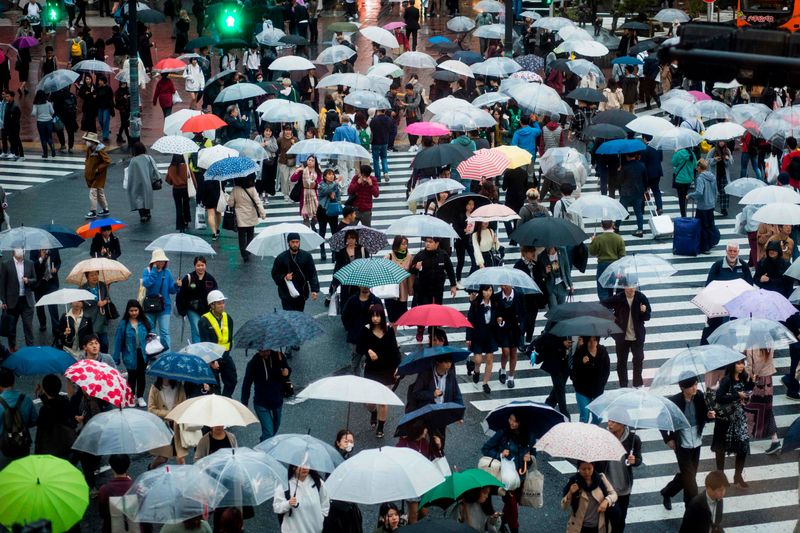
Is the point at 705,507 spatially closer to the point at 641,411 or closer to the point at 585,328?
the point at 641,411

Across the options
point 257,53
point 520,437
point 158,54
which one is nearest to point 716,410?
point 520,437

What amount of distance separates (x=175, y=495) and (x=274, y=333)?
11.8 ft

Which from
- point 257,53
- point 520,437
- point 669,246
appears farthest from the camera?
point 257,53

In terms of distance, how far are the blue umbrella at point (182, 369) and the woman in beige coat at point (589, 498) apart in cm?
403

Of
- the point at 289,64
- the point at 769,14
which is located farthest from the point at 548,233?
the point at 289,64

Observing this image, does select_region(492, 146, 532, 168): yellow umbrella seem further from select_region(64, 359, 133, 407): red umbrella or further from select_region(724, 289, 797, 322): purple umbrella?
select_region(64, 359, 133, 407): red umbrella

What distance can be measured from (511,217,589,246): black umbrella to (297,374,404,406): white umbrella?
16.5 ft

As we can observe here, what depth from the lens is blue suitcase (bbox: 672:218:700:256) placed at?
22547mm

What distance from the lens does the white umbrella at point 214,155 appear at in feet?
74.2

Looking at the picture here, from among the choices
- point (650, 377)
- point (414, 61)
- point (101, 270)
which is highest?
point (414, 61)

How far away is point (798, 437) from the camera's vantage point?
42.0 feet

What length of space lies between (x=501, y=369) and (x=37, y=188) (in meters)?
13.4

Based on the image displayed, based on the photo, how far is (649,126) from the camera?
24.0 m

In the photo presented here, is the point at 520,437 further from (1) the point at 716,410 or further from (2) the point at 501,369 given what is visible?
(2) the point at 501,369
